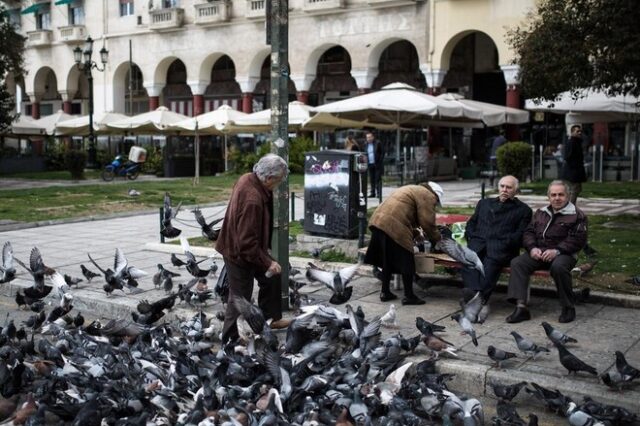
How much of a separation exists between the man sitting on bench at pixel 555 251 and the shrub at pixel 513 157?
45.3ft

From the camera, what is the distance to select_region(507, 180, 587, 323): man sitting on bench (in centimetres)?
679

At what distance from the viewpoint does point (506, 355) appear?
5.48 m

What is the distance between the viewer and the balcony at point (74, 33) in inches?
1597

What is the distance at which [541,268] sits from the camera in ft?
23.0

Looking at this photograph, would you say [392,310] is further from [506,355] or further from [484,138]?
[484,138]

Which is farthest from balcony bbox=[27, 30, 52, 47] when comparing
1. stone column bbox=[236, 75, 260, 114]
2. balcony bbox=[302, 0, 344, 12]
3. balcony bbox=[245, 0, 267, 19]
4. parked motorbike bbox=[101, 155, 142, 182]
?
balcony bbox=[302, 0, 344, 12]

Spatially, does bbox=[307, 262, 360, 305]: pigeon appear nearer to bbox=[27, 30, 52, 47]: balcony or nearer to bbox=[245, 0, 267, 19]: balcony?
bbox=[245, 0, 267, 19]: balcony

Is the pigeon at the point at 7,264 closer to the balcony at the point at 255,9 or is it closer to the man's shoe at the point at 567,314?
the man's shoe at the point at 567,314

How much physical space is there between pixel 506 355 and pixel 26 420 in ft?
11.0

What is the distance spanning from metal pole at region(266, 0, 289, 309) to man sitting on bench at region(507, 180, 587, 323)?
2232 mm

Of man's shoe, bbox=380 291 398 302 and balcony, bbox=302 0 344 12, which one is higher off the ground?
balcony, bbox=302 0 344 12

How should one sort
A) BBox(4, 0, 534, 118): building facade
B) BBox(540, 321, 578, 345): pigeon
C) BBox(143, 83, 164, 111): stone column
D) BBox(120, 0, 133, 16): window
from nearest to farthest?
BBox(540, 321, 578, 345): pigeon → BBox(4, 0, 534, 118): building facade → BBox(143, 83, 164, 111): stone column → BBox(120, 0, 133, 16): window

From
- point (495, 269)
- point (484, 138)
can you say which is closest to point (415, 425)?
point (495, 269)

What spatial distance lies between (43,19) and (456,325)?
4245 centimetres
